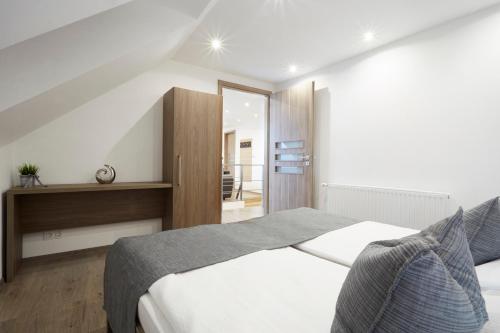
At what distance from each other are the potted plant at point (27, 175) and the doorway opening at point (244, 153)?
8.49ft

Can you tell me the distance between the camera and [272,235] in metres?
1.66

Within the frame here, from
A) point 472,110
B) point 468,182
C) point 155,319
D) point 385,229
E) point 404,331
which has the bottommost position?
point 155,319

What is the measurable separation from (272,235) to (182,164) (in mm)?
1849

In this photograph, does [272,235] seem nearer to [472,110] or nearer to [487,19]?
[472,110]

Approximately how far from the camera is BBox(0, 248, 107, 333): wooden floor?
164cm

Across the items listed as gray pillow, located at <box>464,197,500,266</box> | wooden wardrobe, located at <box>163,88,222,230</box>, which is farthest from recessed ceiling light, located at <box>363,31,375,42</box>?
gray pillow, located at <box>464,197,500,266</box>

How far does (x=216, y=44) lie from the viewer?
307 centimetres

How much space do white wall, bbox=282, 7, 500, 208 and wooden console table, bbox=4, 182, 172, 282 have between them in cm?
262

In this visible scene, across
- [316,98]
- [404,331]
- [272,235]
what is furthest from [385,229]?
[316,98]

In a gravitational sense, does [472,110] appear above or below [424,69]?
below

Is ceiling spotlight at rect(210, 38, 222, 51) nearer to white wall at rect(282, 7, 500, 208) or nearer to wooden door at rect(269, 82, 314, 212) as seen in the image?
wooden door at rect(269, 82, 314, 212)

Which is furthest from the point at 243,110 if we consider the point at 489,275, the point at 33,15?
the point at 489,275

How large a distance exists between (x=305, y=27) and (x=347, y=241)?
2.26m

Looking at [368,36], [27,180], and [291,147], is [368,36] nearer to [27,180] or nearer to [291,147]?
[291,147]
